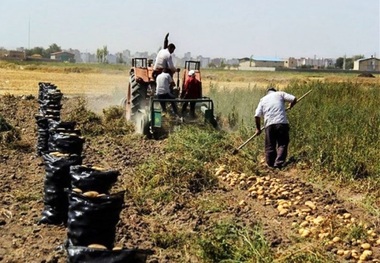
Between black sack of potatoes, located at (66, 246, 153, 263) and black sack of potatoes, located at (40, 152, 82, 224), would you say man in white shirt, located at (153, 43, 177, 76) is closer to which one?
black sack of potatoes, located at (40, 152, 82, 224)

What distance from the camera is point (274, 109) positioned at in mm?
9867

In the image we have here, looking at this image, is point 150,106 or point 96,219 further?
point 150,106

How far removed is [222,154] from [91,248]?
604 centimetres

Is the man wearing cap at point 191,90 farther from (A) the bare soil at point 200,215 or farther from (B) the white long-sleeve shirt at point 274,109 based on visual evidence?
(A) the bare soil at point 200,215

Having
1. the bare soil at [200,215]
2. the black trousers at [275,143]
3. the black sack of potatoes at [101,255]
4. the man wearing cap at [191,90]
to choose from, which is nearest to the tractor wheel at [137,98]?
the man wearing cap at [191,90]

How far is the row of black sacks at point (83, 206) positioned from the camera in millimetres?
4074

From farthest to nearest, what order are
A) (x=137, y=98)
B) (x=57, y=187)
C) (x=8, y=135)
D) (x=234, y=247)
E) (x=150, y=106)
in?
(x=137, y=98) → (x=150, y=106) → (x=8, y=135) → (x=57, y=187) → (x=234, y=247)

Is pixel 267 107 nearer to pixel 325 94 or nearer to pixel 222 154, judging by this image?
pixel 222 154

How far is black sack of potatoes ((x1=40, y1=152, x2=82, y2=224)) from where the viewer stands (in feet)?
21.5

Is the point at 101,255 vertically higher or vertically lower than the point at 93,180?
lower

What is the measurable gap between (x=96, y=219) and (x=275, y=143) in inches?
206

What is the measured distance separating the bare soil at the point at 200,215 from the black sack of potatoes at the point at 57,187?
0.14 meters

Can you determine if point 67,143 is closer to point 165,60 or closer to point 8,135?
point 8,135

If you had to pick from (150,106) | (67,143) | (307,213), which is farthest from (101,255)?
(150,106)
